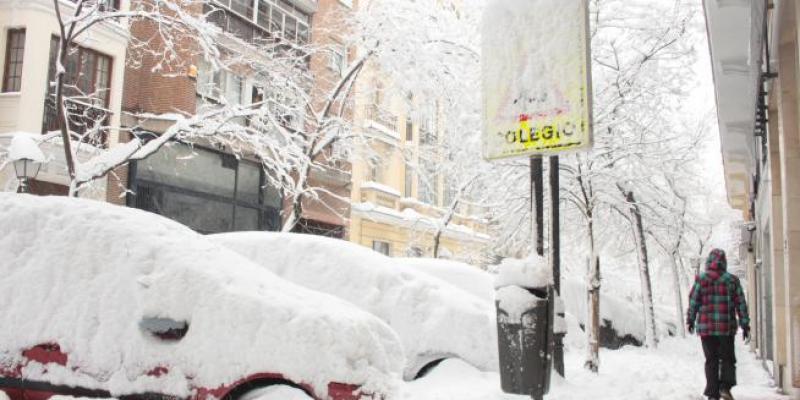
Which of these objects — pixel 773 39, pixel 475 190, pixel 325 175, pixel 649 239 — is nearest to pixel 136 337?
pixel 773 39

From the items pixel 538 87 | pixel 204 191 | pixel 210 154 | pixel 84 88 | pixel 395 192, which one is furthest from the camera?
pixel 395 192

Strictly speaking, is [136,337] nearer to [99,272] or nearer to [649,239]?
[99,272]

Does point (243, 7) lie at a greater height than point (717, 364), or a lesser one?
greater

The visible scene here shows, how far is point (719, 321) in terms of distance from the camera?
788 centimetres

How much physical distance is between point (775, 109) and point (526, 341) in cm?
750

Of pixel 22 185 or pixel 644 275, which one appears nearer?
pixel 22 185

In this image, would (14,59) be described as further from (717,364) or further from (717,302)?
(717,364)

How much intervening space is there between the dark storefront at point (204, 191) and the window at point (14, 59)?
3248mm

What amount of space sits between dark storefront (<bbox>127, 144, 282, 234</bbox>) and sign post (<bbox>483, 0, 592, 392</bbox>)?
37.2ft

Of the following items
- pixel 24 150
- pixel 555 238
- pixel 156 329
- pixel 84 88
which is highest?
pixel 84 88

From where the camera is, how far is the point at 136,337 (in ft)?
13.4

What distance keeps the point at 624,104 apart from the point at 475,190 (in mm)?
5381

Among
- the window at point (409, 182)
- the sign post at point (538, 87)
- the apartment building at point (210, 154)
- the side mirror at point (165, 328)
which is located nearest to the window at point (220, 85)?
the apartment building at point (210, 154)

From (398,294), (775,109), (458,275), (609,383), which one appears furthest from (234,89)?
(609,383)
